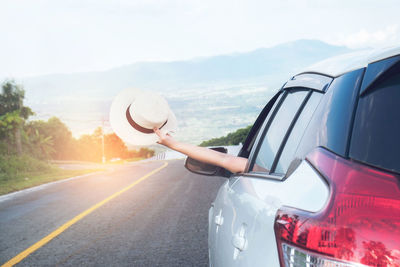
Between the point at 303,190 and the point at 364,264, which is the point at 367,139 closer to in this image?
the point at 303,190

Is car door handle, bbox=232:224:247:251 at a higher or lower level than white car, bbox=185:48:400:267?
lower

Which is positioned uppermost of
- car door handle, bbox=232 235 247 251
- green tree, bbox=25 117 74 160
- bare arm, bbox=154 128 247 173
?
bare arm, bbox=154 128 247 173

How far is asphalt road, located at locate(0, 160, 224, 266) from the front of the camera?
6449 mm

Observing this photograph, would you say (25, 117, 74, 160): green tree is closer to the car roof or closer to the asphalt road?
the asphalt road

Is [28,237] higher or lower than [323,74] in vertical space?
lower

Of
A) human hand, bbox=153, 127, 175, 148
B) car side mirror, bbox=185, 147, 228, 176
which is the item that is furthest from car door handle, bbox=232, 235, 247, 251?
human hand, bbox=153, 127, 175, 148

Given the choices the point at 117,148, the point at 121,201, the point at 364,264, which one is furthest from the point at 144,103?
the point at 117,148

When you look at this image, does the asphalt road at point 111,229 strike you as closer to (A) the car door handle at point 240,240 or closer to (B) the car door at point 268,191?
(B) the car door at point 268,191

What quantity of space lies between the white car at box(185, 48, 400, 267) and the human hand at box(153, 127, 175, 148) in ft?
5.83

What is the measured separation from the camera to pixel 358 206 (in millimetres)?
1436

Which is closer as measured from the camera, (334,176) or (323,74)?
(334,176)

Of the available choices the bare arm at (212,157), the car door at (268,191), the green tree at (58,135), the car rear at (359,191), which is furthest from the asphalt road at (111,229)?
the green tree at (58,135)

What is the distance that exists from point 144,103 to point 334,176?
2629mm

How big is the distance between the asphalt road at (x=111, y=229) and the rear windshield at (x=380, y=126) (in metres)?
4.67
